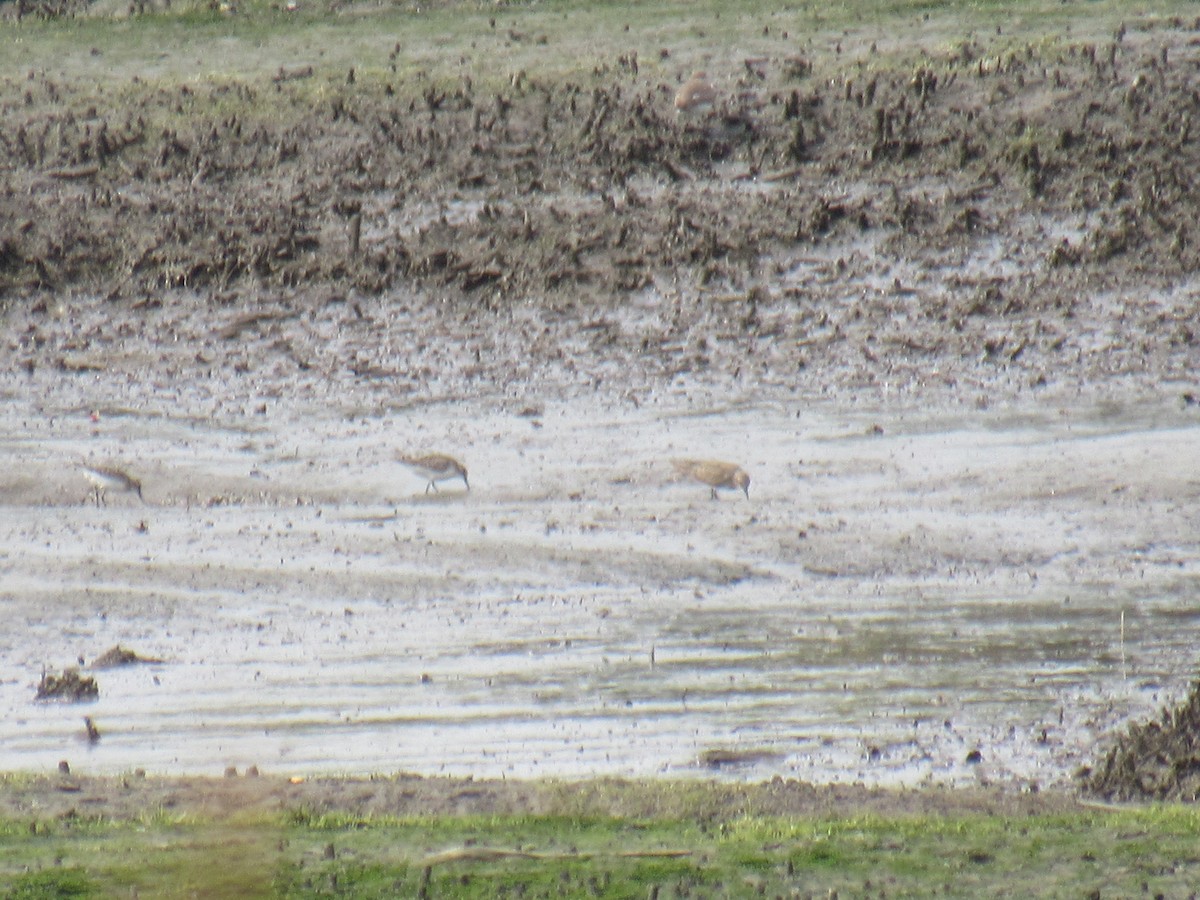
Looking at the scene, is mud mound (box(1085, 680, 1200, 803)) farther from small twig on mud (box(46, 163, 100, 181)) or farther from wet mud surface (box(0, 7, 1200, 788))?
small twig on mud (box(46, 163, 100, 181))

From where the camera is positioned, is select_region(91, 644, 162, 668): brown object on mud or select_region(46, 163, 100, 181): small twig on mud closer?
select_region(91, 644, 162, 668): brown object on mud

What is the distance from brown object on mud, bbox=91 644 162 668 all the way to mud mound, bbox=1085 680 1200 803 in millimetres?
4009

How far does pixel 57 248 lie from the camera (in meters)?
12.5

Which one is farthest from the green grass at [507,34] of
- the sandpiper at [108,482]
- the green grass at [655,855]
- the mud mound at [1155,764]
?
the green grass at [655,855]

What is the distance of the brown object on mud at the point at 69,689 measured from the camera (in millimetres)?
7984

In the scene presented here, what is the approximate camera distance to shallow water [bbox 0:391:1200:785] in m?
7.56

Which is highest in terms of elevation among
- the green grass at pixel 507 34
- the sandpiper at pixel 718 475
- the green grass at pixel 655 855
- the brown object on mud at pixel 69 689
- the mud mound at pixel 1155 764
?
the green grass at pixel 507 34

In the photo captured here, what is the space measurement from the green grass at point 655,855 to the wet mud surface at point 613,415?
100 cm

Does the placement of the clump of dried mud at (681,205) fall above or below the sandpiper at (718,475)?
above

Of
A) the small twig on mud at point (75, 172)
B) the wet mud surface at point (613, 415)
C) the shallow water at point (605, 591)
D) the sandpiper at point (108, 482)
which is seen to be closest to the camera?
the shallow water at point (605, 591)

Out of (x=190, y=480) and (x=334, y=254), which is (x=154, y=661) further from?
(x=334, y=254)

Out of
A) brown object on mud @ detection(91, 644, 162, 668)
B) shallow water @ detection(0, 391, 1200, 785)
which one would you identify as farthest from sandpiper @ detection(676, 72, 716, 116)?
brown object on mud @ detection(91, 644, 162, 668)

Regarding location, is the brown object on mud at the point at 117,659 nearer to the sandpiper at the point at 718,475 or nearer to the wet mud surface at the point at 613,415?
the wet mud surface at the point at 613,415

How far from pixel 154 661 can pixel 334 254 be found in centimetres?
456
